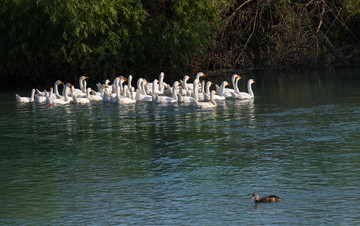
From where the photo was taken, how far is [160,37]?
37.8 m

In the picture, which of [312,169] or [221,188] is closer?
[221,188]

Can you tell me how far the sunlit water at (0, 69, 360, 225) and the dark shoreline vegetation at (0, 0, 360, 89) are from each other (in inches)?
417

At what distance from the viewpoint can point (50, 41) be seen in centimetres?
3675

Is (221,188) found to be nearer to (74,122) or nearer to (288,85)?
(74,122)

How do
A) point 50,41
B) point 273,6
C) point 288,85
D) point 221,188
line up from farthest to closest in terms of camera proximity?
1. point 273,6
2. point 50,41
3. point 288,85
4. point 221,188

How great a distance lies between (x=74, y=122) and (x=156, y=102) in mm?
5113

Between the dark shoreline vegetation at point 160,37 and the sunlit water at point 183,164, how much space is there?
10583 mm

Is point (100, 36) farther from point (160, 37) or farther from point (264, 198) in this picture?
point (264, 198)

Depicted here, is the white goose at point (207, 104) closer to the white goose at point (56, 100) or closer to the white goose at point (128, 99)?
the white goose at point (128, 99)

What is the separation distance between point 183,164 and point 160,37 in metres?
23.0

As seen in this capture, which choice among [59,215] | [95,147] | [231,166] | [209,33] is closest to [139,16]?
[209,33]

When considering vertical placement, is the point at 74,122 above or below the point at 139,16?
below

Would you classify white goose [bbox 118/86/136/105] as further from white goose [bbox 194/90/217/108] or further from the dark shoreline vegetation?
the dark shoreline vegetation

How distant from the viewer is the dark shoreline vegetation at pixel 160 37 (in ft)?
117
